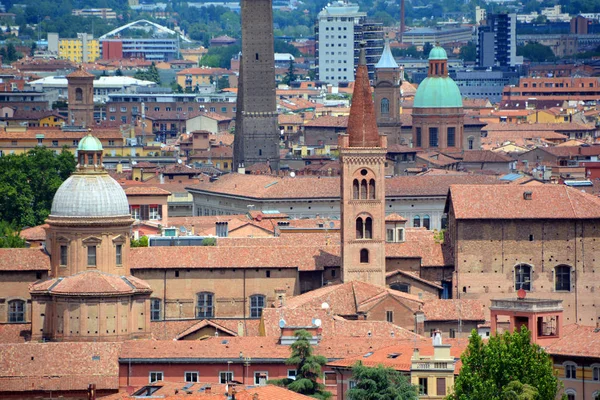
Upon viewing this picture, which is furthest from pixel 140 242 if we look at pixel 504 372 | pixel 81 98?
pixel 81 98

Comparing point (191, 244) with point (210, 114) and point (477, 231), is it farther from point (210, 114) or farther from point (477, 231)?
point (210, 114)

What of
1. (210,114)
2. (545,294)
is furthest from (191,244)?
(210,114)

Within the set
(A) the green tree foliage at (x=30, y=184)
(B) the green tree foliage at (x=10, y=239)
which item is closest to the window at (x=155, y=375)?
(B) the green tree foliage at (x=10, y=239)

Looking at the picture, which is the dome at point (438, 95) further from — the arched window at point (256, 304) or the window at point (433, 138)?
the arched window at point (256, 304)

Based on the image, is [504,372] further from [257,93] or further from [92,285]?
[257,93]

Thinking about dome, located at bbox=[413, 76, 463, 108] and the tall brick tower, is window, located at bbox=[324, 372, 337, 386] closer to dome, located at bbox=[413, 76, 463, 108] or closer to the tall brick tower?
the tall brick tower

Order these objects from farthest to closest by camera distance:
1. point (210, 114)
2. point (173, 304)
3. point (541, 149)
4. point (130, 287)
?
point (210, 114), point (541, 149), point (173, 304), point (130, 287)

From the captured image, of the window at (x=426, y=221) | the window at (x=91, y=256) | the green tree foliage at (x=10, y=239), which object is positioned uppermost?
the window at (x=91, y=256)
